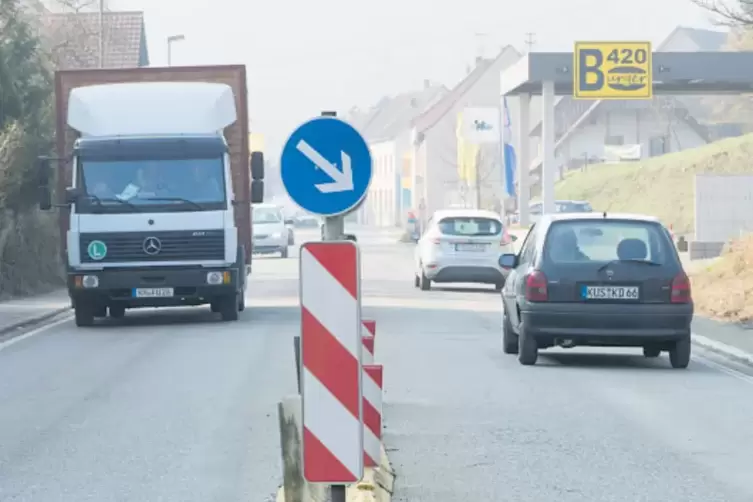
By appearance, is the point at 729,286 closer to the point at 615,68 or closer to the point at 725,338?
the point at 725,338

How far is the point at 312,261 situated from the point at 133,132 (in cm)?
1505

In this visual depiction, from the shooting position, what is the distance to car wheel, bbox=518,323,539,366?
1577 cm

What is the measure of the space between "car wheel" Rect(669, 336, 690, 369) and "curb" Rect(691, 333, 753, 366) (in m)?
1.11

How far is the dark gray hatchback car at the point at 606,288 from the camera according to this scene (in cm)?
1528

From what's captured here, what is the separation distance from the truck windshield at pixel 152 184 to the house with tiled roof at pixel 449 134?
78914 mm

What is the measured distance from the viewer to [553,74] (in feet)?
157

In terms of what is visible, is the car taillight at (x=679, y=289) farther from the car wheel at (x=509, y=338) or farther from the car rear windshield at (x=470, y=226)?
the car rear windshield at (x=470, y=226)

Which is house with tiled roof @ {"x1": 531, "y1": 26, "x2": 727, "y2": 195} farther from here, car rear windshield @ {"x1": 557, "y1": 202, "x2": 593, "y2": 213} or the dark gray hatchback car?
the dark gray hatchback car

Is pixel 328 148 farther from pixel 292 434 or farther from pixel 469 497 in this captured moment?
pixel 469 497

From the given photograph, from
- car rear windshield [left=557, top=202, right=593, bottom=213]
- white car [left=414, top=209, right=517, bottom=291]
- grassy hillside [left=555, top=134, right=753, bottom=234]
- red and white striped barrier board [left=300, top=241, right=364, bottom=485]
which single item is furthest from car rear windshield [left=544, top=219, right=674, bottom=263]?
grassy hillside [left=555, top=134, right=753, bottom=234]

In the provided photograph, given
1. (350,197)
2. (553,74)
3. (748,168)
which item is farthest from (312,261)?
(748,168)

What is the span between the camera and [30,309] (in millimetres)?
26422

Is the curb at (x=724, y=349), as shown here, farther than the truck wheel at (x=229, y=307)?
No

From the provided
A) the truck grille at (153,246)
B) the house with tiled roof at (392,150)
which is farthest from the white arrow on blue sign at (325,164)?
the house with tiled roof at (392,150)
